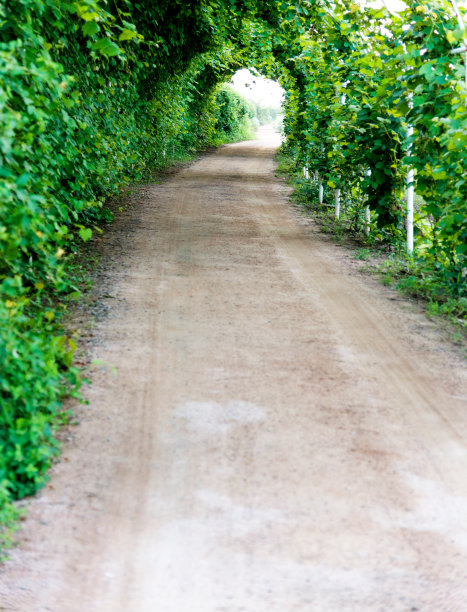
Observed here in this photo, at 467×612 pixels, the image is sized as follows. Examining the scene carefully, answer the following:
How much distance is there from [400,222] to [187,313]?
4.69 metres

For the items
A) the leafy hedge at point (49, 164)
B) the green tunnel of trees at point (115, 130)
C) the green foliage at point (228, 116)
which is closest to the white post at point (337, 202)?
the green tunnel of trees at point (115, 130)

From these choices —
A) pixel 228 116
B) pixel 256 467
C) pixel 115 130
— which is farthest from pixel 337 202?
pixel 228 116

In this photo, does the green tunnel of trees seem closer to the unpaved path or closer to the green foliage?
the unpaved path

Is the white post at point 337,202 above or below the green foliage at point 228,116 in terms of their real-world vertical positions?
below

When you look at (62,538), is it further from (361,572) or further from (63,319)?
(63,319)

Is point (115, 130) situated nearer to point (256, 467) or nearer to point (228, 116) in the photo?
point (256, 467)

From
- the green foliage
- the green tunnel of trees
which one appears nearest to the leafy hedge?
the green tunnel of trees

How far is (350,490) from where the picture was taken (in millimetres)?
4004

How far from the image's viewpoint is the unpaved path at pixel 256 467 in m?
3.30

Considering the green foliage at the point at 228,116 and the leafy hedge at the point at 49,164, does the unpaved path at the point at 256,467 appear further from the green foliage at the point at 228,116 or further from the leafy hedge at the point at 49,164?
the green foliage at the point at 228,116

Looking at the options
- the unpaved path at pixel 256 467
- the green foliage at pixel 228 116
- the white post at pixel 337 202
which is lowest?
the unpaved path at pixel 256 467

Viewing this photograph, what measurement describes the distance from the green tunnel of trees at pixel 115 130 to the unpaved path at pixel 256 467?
0.40 meters

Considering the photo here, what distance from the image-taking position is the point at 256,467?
418 centimetres

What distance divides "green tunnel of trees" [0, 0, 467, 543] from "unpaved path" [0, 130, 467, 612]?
405 mm
